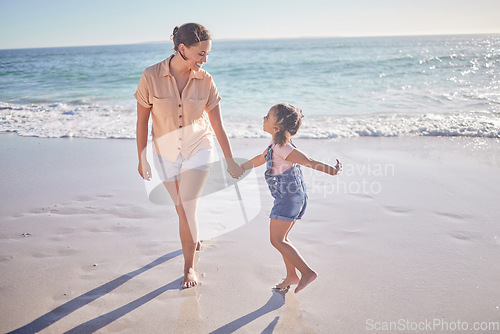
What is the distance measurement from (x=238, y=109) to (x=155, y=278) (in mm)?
8872

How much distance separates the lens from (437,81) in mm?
16125

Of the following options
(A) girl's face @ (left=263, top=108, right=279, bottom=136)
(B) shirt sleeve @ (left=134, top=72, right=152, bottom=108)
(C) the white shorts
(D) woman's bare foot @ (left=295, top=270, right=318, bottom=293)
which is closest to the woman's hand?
(C) the white shorts

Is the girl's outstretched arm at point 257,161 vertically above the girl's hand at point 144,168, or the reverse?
the girl's outstretched arm at point 257,161

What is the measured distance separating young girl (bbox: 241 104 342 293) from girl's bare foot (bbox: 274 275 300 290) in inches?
3.6

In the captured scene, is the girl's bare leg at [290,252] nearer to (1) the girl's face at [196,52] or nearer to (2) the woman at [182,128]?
(2) the woman at [182,128]

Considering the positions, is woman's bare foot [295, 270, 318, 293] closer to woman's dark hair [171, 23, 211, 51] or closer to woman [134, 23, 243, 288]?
woman [134, 23, 243, 288]

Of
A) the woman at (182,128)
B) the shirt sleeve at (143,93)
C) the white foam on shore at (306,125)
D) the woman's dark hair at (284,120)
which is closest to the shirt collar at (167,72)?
the woman at (182,128)

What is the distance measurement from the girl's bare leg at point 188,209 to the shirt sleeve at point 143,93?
0.59 meters

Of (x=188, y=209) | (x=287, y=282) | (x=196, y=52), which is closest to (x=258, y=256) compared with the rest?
(x=287, y=282)

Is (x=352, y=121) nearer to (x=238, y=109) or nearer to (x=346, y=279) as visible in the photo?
(x=238, y=109)

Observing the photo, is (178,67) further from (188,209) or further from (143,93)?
(188,209)

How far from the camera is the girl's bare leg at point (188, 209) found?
2842mm

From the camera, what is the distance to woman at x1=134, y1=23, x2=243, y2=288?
9.02ft

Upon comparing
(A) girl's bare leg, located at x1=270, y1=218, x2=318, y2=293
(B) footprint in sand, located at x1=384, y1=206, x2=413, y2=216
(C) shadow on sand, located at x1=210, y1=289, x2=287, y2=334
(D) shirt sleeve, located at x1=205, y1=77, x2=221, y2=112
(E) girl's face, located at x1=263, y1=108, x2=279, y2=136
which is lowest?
(C) shadow on sand, located at x1=210, y1=289, x2=287, y2=334
